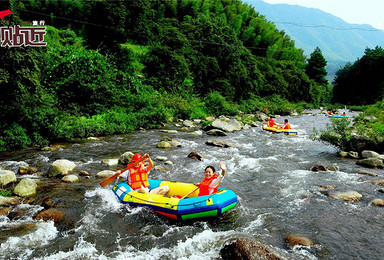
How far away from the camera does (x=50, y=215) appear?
18.0ft

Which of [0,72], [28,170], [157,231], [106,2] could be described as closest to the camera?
[157,231]

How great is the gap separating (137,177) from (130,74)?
1486cm

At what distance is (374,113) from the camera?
40.1 feet

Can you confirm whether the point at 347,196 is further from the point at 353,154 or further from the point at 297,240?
the point at 353,154

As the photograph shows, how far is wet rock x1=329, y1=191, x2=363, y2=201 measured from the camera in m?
6.54

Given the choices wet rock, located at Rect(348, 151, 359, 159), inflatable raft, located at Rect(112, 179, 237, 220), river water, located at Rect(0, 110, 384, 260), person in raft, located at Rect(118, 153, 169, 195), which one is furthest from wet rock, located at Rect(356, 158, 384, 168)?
person in raft, located at Rect(118, 153, 169, 195)

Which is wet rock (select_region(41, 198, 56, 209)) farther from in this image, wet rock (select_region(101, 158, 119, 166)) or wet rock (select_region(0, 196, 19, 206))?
wet rock (select_region(101, 158, 119, 166))

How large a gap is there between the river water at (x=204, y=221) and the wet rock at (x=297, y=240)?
0.14 meters

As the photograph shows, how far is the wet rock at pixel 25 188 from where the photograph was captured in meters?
6.28

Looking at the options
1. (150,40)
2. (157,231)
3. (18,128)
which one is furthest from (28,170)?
(150,40)

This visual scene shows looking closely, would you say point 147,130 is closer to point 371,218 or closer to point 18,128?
point 18,128

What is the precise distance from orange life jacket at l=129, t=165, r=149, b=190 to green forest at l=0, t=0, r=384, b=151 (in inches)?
224

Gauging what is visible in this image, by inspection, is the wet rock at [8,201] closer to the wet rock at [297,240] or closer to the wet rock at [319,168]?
the wet rock at [297,240]

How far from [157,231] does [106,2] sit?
19.4 metres
